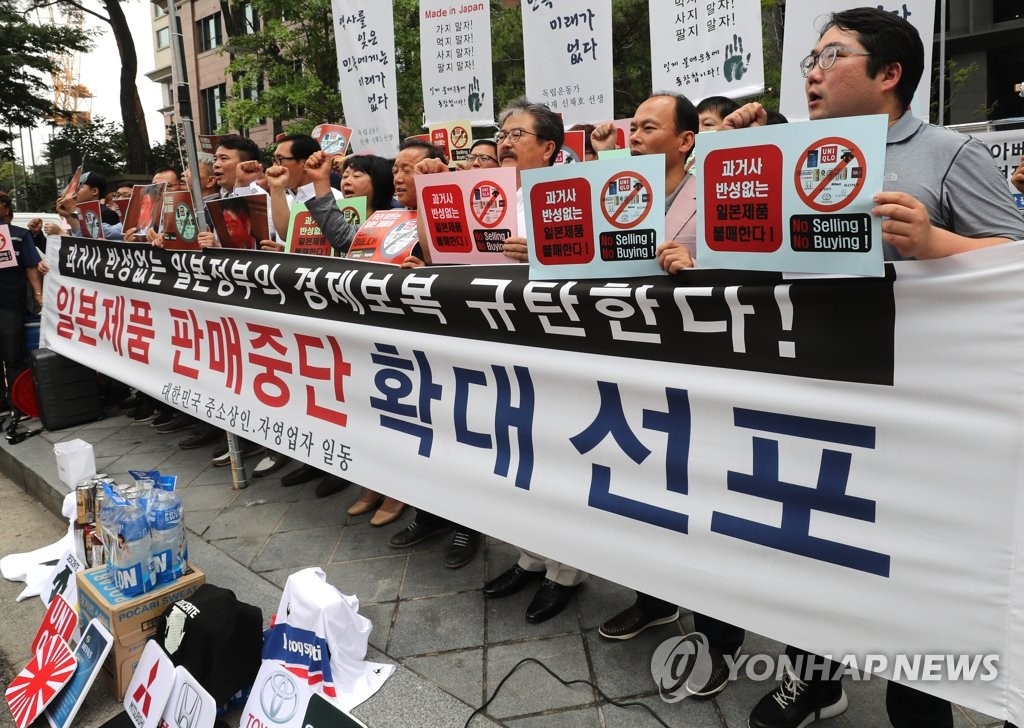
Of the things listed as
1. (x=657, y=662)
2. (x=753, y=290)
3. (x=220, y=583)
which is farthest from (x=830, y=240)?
(x=220, y=583)

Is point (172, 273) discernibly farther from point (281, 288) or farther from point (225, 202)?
point (281, 288)

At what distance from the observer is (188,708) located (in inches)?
81.8

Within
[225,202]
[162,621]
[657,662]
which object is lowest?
[657,662]

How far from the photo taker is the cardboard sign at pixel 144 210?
432 cm

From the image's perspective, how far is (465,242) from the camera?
100 inches

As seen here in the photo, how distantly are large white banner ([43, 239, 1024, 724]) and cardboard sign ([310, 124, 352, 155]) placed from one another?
11.3 ft

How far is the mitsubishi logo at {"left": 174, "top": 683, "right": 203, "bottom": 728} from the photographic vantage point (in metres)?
2.04

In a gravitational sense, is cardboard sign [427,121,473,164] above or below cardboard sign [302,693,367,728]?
above

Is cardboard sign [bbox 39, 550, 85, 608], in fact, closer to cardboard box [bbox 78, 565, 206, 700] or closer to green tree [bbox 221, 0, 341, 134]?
cardboard box [bbox 78, 565, 206, 700]

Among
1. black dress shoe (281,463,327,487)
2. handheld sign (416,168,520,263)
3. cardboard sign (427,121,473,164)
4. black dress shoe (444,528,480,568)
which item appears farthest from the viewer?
cardboard sign (427,121,473,164)

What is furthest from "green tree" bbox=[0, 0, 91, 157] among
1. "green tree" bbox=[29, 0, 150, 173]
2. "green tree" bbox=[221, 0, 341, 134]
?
"green tree" bbox=[221, 0, 341, 134]

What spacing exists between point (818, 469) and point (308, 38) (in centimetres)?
1314

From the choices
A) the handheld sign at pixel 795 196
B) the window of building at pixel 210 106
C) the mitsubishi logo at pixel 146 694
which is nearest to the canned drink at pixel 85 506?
the mitsubishi logo at pixel 146 694

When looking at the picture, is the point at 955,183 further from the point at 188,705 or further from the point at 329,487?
the point at 329,487
